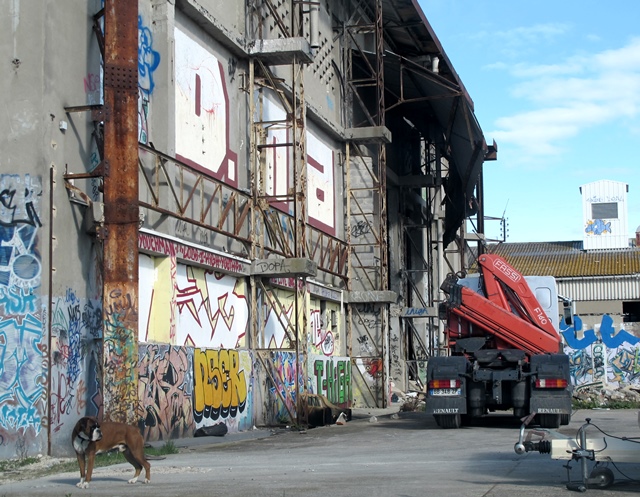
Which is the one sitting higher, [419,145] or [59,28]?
[419,145]

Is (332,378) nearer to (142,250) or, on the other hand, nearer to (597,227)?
(142,250)

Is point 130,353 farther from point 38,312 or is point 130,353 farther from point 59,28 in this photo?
point 59,28

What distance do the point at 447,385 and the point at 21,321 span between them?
868 cm

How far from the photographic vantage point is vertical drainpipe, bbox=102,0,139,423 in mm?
15469

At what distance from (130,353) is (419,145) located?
30157 millimetres

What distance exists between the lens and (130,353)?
1565cm

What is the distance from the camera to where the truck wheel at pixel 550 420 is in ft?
63.5

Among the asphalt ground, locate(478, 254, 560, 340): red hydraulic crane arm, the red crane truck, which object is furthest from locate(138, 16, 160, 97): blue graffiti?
locate(478, 254, 560, 340): red hydraulic crane arm

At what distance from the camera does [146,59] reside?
61.9 ft

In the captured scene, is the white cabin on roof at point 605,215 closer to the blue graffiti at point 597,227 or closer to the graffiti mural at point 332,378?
the blue graffiti at point 597,227

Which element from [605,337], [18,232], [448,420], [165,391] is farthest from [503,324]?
[605,337]

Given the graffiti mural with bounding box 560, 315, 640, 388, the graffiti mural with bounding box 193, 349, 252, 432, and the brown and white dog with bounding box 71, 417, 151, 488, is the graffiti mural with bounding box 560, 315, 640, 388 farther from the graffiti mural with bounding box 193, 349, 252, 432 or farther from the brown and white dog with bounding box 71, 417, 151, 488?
the brown and white dog with bounding box 71, 417, 151, 488

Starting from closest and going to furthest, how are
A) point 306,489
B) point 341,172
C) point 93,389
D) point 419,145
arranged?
point 306,489, point 93,389, point 341,172, point 419,145

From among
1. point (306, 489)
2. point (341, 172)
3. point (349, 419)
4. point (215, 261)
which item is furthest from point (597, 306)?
point (306, 489)
